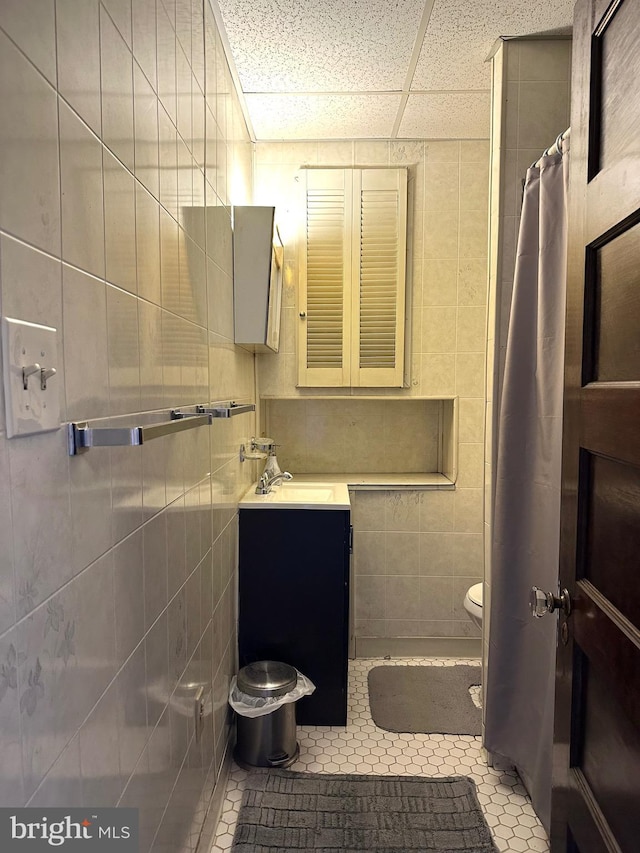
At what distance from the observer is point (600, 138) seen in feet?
3.28

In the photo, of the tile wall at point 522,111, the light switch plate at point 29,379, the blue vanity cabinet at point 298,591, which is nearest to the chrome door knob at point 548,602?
the light switch plate at point 29,379

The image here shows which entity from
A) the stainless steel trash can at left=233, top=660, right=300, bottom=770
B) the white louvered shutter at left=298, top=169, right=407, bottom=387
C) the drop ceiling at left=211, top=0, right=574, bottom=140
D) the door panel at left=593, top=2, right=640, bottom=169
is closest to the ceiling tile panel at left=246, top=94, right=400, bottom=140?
the drop ceiling at left=211, top=0, right=574, bottom=140

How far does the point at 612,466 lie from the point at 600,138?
22.6 inches

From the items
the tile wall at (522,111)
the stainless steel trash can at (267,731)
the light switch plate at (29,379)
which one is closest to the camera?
the light switch plate at (29,379)

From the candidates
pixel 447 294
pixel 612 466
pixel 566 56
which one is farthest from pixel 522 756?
pixel 566 56

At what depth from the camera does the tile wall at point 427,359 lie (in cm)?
273

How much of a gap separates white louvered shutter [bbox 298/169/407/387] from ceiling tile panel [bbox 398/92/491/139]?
0.20m

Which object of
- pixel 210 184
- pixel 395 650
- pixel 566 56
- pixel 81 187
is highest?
pixel 566 56

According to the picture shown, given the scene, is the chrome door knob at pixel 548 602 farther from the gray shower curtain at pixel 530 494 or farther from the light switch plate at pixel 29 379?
the light switch plate at pixel 29 379

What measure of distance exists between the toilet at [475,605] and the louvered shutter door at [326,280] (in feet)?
3.65

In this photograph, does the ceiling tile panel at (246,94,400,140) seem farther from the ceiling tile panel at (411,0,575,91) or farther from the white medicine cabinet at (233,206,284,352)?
the white medicine cabinet at (233,206,284,352)

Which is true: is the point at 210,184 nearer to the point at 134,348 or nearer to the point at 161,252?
the point at 161,252

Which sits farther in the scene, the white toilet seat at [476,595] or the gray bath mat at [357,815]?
the white toilet seat at [476,595]

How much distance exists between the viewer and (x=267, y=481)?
247 centimetres
